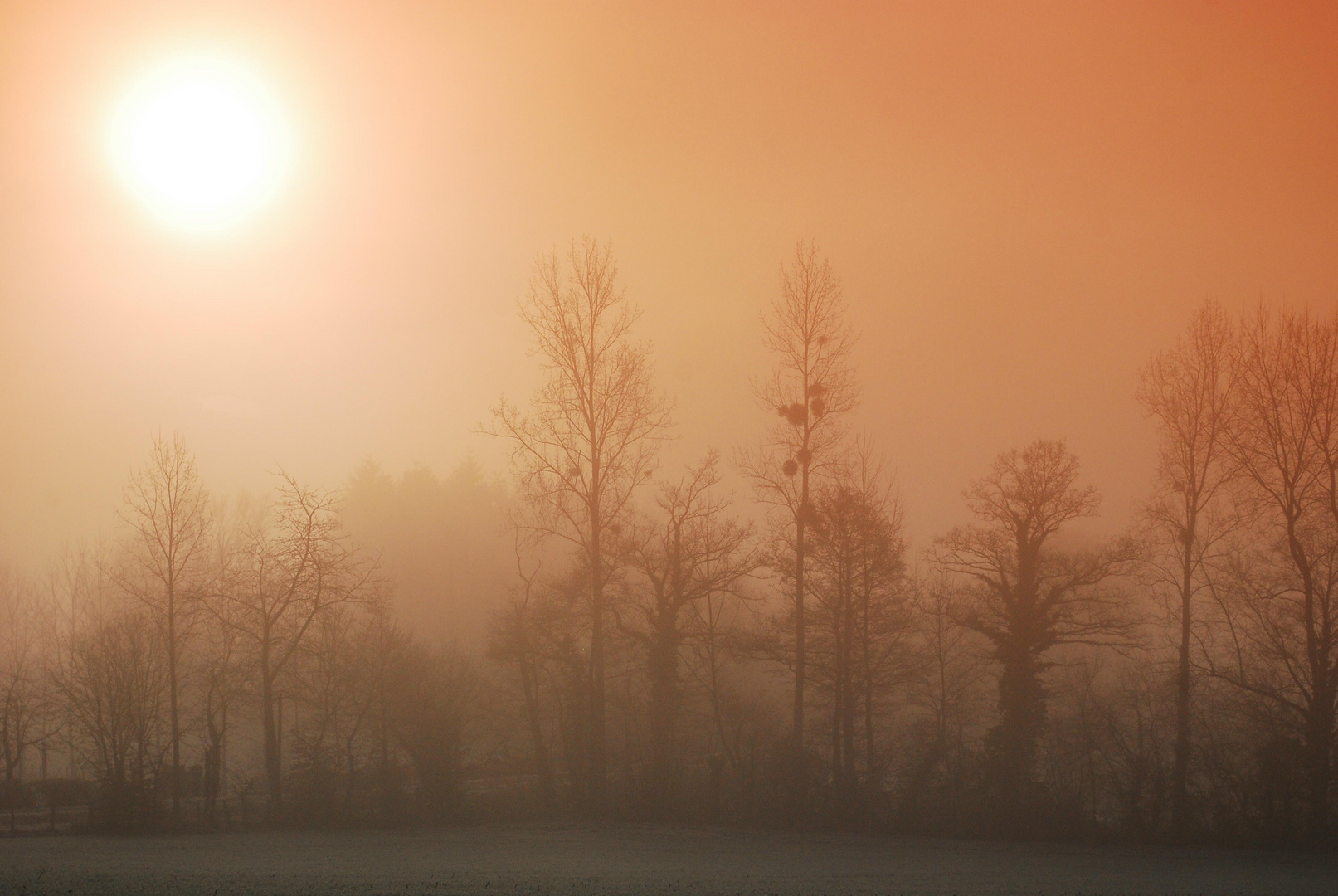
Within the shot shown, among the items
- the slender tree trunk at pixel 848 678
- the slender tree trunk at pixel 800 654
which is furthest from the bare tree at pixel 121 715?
the slender tree trunk at pixel 848 678

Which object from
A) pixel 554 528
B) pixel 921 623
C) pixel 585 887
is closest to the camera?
pixel 585 887

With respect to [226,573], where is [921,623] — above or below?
below

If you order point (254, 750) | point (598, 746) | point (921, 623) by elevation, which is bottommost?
point (254, 750)

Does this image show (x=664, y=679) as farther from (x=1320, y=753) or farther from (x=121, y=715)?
(x=1320, y=753)

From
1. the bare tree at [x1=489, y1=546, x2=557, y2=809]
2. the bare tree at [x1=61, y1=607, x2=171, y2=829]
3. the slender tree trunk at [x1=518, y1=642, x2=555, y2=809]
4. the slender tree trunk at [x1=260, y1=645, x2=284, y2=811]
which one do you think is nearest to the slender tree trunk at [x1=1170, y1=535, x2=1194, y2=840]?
the slender tree trunk at [x1=518, y1=642, x2=555, y2=809]

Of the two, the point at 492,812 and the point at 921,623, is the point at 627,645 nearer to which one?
the point at 492,812

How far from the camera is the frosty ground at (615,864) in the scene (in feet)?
46.7

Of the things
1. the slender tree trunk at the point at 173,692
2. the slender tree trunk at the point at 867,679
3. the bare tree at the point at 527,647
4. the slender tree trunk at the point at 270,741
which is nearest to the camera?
the slender tree trunk at the point at 270,741

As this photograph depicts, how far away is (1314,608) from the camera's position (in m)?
24.5

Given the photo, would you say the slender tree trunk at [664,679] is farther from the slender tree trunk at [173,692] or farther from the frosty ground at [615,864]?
the slender tree trunk at [173,692]

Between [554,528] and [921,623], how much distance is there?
16.2 metres

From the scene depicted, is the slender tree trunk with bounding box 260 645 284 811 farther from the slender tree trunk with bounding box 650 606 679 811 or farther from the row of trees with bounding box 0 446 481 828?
the slender tree trunk with bounding box 650 606 679 811

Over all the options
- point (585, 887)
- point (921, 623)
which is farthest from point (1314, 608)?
point (585, 887)

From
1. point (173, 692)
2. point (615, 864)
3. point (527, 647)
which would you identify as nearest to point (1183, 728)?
point (615, 864)
